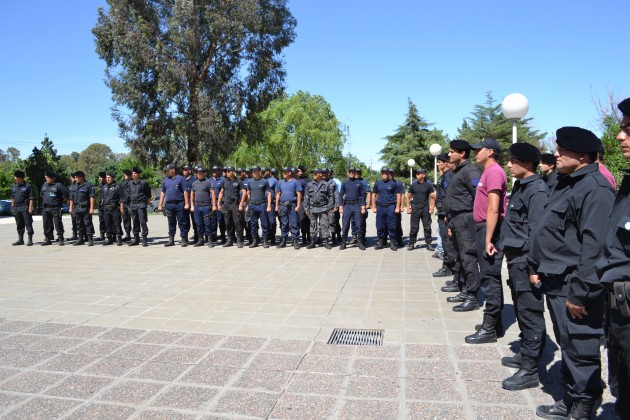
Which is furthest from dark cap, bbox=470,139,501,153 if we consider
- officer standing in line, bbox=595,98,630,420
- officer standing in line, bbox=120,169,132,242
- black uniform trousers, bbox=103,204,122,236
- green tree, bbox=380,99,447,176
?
green tree, bbox=380,99,447,176

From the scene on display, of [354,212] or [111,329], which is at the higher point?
[354,212]

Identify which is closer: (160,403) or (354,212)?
(160,403)

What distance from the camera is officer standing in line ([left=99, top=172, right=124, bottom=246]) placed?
1216cm

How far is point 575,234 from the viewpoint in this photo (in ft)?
9.23

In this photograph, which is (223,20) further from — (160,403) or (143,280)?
(160,403)

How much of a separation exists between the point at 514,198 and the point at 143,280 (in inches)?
238

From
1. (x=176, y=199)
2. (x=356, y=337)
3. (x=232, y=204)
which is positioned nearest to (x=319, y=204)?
(x=232, y=204)

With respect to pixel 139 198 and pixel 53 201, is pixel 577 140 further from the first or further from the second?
pixel 53 201

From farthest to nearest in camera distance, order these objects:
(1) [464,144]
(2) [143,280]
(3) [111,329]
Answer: (2) [143,280]
(1) [464,144]
(3) [111,329]

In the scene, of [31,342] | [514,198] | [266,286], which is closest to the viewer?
[514,198]

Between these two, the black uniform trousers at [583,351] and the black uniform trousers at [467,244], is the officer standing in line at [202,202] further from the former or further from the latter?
the black uniform trousers at [583,351]

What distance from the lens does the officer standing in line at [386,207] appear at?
1064 cm

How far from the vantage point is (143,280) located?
7.51 meters

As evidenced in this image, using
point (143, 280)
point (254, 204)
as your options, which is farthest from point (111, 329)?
point (254, 204)
